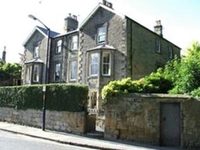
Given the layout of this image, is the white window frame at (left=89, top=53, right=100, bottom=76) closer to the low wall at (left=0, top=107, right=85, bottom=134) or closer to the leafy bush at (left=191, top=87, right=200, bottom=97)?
the low wall at (left=0, top=107, right=85, bottom=134)

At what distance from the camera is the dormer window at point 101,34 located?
106 ft

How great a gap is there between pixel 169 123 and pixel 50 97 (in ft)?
30.2

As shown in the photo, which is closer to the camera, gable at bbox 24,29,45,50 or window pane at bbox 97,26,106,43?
window pane at bbox 97,26,106,43

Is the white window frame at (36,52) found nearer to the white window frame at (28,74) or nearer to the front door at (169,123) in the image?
the white window frame at (28,74)

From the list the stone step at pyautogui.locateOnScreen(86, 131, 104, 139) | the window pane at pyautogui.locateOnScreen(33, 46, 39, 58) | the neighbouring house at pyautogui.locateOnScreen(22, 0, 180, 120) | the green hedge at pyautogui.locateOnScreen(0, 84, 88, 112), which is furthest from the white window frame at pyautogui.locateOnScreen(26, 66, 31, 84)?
the stone step at pyautogui.locateOnScreen(86, 131, 104, 139)

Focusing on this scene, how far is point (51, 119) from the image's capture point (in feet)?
76.1

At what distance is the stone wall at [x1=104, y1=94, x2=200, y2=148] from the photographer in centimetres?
1700

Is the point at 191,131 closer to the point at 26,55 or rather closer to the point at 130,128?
the point at 130,128

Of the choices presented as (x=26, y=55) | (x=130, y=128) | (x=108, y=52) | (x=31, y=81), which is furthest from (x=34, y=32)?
(x=130, y=128)

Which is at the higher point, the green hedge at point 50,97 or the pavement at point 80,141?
the green hedge at point 50,97

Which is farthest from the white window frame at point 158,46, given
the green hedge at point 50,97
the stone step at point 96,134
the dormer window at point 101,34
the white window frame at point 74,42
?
the stone step at point 96,134

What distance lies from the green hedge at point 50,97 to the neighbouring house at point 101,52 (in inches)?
124

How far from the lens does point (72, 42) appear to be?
37031 mm

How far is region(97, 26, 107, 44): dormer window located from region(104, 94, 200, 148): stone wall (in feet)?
45.7
